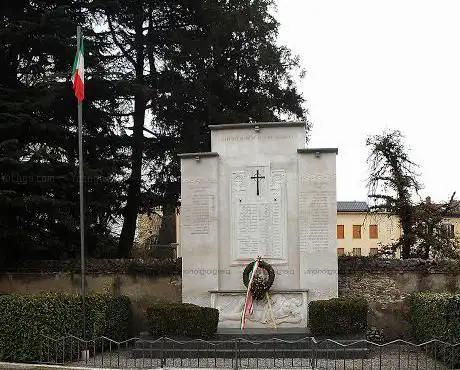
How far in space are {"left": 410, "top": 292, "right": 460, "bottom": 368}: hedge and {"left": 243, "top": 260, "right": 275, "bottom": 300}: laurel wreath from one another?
3715 mm

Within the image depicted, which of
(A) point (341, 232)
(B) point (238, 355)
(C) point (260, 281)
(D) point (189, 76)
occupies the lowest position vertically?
(B) point (238, 355)

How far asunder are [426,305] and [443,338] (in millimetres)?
1755

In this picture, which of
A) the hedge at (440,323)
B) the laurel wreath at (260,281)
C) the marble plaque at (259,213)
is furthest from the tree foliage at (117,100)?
the hedge at (440,323)

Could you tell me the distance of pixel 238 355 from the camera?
43.1 ft

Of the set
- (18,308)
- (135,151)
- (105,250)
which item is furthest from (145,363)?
(135,151)

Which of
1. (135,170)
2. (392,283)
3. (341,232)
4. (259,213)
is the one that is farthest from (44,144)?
(341,232)

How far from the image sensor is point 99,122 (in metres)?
20.0

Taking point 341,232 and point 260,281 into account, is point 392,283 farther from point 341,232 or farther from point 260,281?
point 341,232

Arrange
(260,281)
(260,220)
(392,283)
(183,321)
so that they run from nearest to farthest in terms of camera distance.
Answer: (183,321) → (260,281) → (260,220) → (392,283)

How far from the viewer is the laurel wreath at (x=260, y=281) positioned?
1561 centimetres

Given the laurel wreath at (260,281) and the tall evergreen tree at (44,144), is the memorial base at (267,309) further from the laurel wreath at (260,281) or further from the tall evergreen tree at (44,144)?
the tall evergreen tree at (44,144)

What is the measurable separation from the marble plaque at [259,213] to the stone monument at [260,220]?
0.03m

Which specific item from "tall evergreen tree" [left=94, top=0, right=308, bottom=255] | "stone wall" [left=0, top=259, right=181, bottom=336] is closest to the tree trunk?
"tall evergreen tree" [left=94, top=0, right=308, bottom=255]

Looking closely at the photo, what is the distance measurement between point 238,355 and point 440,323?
4.28m
